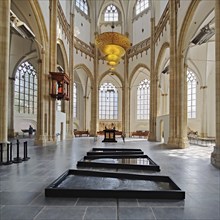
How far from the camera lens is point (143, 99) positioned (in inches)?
1241

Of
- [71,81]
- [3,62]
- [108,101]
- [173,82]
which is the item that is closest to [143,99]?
[108,101]

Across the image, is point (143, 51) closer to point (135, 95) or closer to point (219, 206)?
point (135, 95)

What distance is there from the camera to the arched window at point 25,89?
79.9 feet

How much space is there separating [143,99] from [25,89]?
15.1 metres

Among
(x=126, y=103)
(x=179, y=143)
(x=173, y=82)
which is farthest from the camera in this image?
(x=126, y=103)

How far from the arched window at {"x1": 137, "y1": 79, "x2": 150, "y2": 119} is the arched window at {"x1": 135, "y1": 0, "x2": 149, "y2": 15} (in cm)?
896

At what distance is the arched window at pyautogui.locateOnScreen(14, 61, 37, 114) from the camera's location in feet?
79.9

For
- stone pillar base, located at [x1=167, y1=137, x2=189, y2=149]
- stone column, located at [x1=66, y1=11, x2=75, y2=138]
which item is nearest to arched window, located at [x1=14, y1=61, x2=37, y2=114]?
stone column, located at [x1=66, y1=11, x2=75, y2=138]

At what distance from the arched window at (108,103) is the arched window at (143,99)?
3.24m

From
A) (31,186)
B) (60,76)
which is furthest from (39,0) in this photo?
(31,186)

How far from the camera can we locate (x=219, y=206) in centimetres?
372

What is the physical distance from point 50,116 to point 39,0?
7104 mm

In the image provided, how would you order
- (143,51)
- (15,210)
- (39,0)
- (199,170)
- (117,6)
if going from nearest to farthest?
(15,210), (199,170), (39,0), (143,51), (117,6)

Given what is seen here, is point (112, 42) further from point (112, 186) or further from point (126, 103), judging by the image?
point (126, 103)
